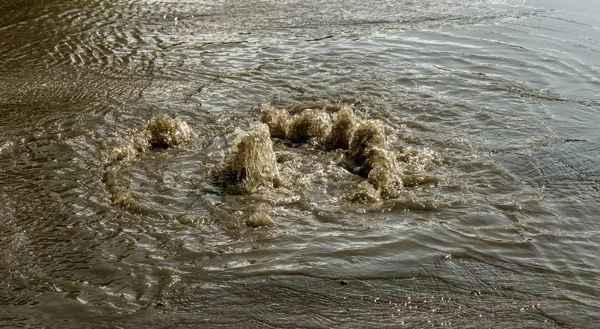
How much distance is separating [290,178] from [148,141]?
1664mm

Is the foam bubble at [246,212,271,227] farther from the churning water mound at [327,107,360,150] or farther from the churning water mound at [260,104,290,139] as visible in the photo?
the churning water mound at [260,104,290,139]

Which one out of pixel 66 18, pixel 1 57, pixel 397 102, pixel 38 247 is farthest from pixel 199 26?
pixel 38 247

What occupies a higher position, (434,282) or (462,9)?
(462,9)

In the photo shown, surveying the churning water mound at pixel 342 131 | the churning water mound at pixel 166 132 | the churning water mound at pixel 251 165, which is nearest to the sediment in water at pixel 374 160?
the churning water mound at pixel 342 131

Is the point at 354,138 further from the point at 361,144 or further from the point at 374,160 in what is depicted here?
the point at 374,160

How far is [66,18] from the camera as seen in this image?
35.2 feet

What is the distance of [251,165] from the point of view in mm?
5723

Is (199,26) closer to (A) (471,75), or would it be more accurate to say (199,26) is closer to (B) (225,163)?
(A) (471,75)

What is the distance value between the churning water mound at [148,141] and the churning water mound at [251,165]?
813 mm

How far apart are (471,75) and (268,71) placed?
2958 millimetres

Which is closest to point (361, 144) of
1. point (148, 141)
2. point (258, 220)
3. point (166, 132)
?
point (258, 220)

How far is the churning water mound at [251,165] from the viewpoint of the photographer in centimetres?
562

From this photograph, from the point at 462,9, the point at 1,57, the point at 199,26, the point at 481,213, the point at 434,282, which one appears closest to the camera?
the point at 434,282

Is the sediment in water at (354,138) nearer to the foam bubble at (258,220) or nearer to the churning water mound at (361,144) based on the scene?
the churning water mound at (361,144)
